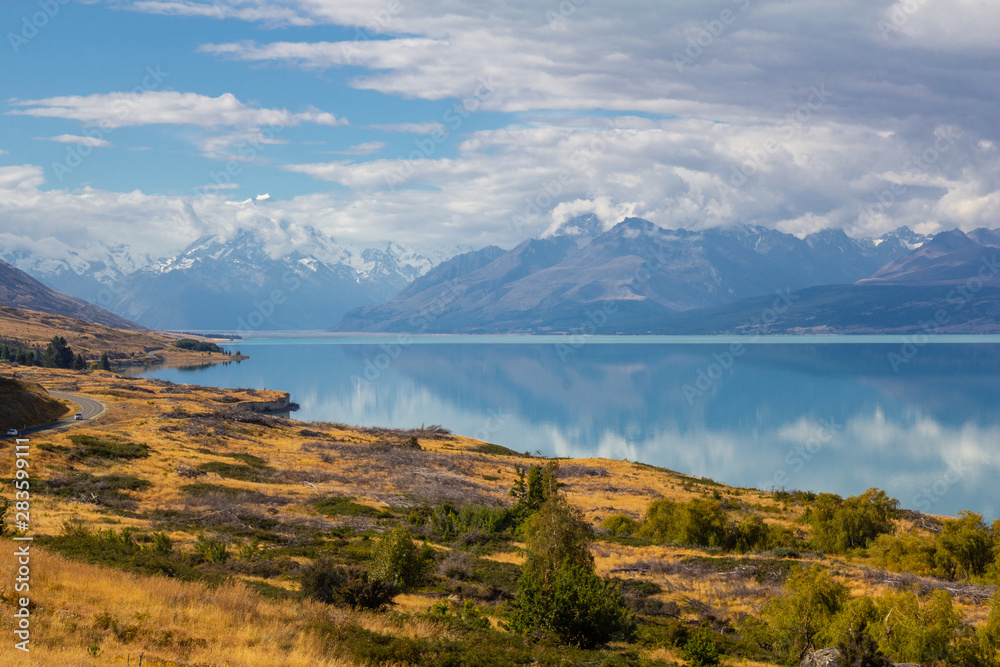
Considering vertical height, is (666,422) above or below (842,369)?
below

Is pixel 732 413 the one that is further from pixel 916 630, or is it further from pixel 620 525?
pixel 916 630

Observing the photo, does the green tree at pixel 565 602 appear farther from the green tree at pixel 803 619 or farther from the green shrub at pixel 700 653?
the green tree at pixel 803 619

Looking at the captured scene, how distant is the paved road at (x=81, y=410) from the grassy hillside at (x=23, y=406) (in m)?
0.81

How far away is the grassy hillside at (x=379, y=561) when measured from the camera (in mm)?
13211

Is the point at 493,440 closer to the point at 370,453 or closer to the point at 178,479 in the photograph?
the point at 370,453

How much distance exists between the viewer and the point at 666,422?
3905 inches

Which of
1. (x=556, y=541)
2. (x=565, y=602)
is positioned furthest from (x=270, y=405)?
(x=565, y=602)

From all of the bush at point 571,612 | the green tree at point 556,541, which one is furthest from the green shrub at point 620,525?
the bush at point 571,612

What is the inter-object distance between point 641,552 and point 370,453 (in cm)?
3076

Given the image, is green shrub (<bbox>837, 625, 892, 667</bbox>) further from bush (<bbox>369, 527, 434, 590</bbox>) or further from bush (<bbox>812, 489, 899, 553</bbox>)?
bush (<bbox>812, 489, 899, 553</bbox>)

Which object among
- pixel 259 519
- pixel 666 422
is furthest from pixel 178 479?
pixel 666 422

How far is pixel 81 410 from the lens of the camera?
57.5 m

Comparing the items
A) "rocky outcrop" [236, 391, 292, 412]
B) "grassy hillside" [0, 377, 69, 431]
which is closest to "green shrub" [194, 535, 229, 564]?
"grassy hillside" [0, 377, 69, 431]

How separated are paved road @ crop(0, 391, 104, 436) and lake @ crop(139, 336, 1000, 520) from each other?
3826 cm
